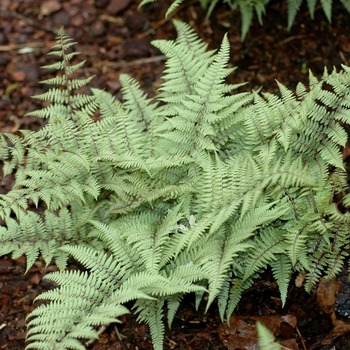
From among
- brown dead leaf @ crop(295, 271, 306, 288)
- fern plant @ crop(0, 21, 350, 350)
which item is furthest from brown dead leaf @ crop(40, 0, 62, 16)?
brown dead leaf @ crop(295, 271, 306, 288)

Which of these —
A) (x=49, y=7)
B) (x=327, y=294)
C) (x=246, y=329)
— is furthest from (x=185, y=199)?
(x=49, y=7)

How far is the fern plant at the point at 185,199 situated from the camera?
3504mm

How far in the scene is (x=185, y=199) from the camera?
3957mm

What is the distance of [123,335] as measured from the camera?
4.17 meters

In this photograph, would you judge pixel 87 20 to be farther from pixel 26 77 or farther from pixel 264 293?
pixel 264 293

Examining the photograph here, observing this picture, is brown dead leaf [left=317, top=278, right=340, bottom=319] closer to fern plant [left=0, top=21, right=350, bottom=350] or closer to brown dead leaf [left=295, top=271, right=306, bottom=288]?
brown dead leaf [left=295, top=271, right=306, bottom=288]

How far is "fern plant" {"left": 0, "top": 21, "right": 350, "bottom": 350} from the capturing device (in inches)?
138

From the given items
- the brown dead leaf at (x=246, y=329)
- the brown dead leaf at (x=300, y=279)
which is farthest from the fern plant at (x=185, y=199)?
the brown dead leaf at (x=300, y=279)

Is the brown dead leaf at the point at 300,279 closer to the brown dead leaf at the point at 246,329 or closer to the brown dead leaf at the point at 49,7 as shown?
the brown dead leaf at the point at 246,329

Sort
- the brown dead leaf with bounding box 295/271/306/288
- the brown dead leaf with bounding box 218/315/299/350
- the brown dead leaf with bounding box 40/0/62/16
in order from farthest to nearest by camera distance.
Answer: the brown dead leaf with bounding box 40/0/62/16
the brown dead leaf with bounding box 295/271/306/288
the brown dead leaf with bounding box 218/315/299/350

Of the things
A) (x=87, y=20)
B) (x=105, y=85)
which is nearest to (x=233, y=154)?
(x=105, y=85)

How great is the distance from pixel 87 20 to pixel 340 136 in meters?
3.87

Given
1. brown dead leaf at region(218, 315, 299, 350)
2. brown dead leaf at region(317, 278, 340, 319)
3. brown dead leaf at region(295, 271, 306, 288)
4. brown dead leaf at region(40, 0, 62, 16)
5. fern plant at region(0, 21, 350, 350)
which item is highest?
brown dead leaf at region(40, 0, 62, 16)

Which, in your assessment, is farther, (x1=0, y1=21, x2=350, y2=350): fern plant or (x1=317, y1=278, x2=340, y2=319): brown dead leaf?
(x1=317, y1=278, x2=340, y2=319): brown dead leaf
